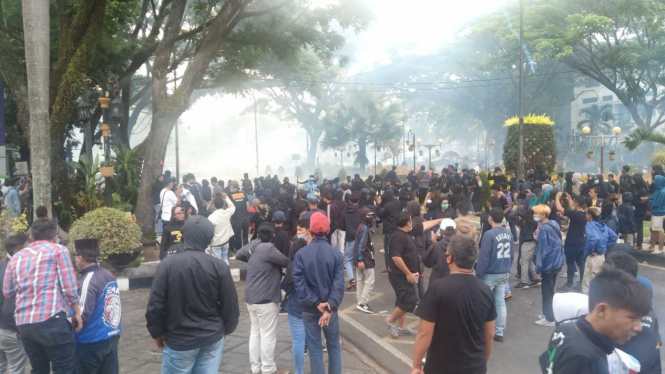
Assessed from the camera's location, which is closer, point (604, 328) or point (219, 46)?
point (604, 328)

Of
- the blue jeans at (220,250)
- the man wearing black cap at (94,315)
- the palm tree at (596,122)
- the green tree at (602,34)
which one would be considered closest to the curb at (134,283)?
the blue jeans at (220,250)

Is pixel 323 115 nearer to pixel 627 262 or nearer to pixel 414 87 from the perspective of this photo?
pixel 414 87

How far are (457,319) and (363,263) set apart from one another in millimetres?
4411

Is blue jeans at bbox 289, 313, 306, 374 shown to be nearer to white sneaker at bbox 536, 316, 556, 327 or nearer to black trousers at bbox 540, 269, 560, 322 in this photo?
black trousers at bbox 540, 269, 560, 322

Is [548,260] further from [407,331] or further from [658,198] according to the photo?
[658,198]

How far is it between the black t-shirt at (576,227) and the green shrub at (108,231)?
7387 mm

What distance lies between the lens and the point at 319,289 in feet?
16.6

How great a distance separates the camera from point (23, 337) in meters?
4.27

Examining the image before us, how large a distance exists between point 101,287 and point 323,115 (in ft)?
169

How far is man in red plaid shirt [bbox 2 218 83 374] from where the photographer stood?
166 inches

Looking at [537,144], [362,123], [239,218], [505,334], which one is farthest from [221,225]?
[362,123]

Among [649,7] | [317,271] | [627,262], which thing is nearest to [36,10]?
[317,271]

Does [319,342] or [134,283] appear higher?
[319,342]

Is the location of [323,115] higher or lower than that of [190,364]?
higher
